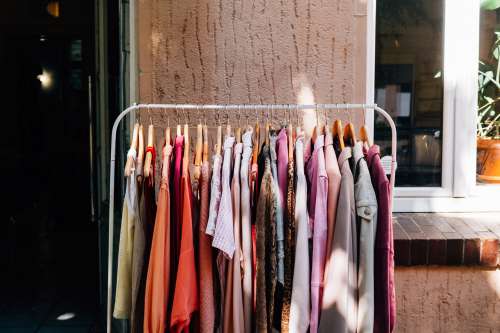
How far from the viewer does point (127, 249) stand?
207 cm

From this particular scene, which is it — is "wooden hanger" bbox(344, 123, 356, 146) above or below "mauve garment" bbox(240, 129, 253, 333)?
above

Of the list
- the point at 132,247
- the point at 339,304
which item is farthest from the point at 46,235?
the point at 339,304

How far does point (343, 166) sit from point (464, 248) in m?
1.05

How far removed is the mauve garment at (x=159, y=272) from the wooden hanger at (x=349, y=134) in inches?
27.8

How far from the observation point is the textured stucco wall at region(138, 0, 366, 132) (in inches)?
109

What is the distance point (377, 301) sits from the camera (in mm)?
2033

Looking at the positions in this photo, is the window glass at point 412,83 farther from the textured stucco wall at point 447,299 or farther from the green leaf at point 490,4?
the textured stucco wall at point 447,299

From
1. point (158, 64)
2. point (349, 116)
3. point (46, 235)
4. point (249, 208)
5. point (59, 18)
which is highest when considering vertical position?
point (59, 18)

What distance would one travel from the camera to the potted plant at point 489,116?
123 inches

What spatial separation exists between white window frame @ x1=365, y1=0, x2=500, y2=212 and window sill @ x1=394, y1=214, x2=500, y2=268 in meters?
0.26

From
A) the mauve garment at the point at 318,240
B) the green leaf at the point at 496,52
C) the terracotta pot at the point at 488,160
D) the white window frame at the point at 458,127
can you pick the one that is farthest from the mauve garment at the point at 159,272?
the green leaf at the point at 496,52

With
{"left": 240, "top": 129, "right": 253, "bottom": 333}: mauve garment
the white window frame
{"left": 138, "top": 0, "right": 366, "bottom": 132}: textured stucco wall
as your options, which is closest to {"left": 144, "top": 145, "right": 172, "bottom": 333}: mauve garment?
{"left": 240, "top": 129, "right": 253, "bottom": 333}: mauve garment

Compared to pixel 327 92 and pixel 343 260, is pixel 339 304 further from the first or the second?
pixel 327 92

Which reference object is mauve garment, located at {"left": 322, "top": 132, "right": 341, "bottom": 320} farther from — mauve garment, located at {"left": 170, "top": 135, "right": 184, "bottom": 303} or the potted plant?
the potted plant
